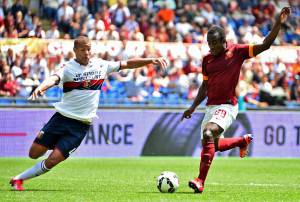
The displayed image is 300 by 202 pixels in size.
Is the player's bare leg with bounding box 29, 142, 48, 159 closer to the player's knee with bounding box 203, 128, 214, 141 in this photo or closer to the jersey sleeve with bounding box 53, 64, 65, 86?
the jersey sleeve with bounding box 53, 64, 65, 86

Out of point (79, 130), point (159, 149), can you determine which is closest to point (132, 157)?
point (159, 149)

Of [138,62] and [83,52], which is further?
[138,62]

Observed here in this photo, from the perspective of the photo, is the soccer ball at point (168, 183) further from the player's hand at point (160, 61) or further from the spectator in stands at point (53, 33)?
the spectator in stands at point (53, 33)

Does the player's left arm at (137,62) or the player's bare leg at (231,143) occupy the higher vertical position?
the player's left arm at (137,62)

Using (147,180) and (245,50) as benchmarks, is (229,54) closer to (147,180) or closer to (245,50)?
(245,50)

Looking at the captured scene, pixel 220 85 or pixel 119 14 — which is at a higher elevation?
pixel 220 85

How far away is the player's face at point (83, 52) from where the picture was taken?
39.2ft

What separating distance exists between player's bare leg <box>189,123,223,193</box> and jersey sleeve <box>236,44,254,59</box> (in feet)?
3.68

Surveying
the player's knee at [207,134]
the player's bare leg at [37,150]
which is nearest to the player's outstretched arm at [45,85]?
the player's bare leg at [37,150]

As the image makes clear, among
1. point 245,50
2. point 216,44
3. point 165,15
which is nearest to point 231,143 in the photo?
point 245,50

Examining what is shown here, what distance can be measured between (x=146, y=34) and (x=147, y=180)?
1179cm

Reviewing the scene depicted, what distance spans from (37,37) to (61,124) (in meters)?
12.1

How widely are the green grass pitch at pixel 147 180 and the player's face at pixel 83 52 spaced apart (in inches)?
73.6

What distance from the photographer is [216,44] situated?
39.4 ft
